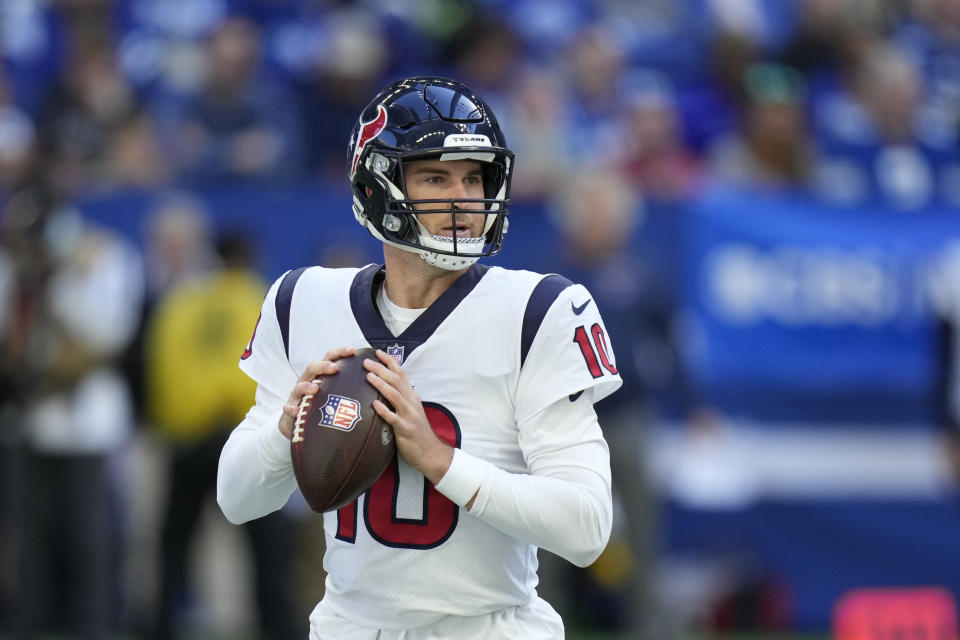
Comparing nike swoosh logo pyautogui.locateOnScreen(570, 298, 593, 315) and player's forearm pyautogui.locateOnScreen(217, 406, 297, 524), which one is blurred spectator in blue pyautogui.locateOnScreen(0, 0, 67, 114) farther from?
nike swoosh logo pyautogui.locateOnScreen(570, 298, 593, 315)

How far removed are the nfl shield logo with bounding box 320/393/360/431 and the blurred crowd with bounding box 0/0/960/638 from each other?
135 inches

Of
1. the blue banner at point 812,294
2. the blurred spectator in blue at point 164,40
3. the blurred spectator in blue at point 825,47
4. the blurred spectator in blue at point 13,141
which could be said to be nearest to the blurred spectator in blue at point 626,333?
the blue banner at point 812,294

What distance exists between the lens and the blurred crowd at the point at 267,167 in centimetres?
610

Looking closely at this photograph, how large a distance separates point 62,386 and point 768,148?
3.83 meters

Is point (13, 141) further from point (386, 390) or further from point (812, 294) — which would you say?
point (386, 390)

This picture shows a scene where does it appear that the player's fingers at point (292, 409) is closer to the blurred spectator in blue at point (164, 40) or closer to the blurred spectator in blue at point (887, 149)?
the blurred spectator in blue at point (887, 149)

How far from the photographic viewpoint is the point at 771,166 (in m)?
7.55

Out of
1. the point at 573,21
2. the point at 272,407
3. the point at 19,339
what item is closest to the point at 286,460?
the point at 272,407

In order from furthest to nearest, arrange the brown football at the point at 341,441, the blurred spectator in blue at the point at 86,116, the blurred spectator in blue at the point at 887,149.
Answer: the blurred spectator in blue at the point at 887,149 → the blurred spectator in blue at the point at 86,116 → the brown football at the point at 341,441

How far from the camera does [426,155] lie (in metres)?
2.86

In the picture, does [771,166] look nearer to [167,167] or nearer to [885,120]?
[885,120]

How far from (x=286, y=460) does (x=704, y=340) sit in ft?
13.3

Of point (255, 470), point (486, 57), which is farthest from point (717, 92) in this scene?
point (255, 470)

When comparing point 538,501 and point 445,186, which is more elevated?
point 445,186
